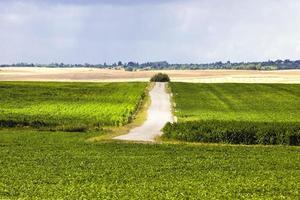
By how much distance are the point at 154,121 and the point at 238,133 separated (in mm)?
16247

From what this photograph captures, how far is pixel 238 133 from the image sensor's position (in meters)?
51.4

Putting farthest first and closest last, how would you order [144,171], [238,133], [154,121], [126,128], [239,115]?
[239,115]
[154,121]
[126,128]
[238,133]
[144,171]

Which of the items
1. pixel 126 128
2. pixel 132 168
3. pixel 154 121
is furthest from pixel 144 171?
pixel 154 121

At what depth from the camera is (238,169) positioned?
3469 centimetres

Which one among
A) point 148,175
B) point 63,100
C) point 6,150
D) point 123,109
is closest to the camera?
point 148,175

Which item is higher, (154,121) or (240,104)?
(154,121)

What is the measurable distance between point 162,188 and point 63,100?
64.8 m

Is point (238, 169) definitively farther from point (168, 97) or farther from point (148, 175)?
point (168, 97)

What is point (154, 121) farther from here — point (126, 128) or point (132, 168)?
point (132, 168)

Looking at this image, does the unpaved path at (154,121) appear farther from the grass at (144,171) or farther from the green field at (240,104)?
the grass at (144,171)

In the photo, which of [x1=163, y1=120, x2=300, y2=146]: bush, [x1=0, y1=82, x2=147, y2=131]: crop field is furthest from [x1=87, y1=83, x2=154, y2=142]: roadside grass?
[x1=163, y1=120, x2=300, y2=146]: bush

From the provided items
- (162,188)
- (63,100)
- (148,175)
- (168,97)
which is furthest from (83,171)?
(168,97)

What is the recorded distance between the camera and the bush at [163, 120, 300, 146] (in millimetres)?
50844

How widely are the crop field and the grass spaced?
14.4m
